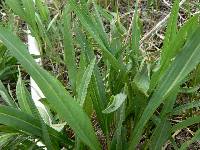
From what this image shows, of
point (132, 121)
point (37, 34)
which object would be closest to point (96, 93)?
point (132, 121)

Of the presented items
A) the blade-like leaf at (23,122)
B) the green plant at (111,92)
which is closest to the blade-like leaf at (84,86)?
the green plant at (111,92)

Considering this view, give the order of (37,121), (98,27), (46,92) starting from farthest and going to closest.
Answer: (98,27) → (37,121) → (46,92)

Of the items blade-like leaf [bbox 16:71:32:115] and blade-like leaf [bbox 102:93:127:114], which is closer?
blade-like leaf [bbox 102:93:127:114]

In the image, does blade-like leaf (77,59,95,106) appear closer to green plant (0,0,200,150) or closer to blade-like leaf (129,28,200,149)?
green plant (0,0,200,150)

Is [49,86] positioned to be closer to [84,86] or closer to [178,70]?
[84,86]

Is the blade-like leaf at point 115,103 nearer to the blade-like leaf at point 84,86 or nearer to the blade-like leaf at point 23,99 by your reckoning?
the blade-like leaf at point 84,86

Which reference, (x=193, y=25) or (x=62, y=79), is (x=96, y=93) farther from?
(x=62, y=79)

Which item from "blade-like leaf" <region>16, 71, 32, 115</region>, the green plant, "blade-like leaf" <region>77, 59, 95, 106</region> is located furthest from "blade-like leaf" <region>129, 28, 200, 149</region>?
"blade-like leaf" <region>16, 71, 32, 115</region>

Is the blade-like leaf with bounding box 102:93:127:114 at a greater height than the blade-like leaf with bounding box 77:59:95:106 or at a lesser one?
lesser
